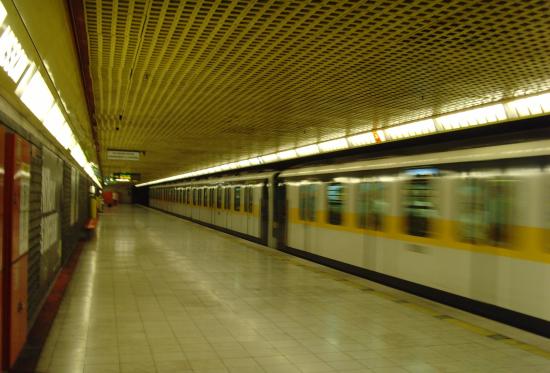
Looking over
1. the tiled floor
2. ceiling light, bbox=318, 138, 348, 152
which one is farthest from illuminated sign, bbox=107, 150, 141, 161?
the tiled floor

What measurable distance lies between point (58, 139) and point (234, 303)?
4.19 metres

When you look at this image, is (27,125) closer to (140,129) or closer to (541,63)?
(541,63)

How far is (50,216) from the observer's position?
23.4 ft

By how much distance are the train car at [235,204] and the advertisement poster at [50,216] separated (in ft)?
25.5

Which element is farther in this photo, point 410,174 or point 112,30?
point 410,174

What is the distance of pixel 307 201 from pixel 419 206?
4.55m

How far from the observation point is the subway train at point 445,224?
5.98 metres

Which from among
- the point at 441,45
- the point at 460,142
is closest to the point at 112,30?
the point at 441,45

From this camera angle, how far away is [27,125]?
17.1 ft

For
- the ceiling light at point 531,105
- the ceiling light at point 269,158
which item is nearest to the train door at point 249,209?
the ceiling light at point 269,158

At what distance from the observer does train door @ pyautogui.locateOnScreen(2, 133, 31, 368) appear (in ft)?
12.7

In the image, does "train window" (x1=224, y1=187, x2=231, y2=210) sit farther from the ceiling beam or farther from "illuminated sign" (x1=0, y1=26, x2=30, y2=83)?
"illuminated sign" (x1=0, y1=26, x2=30, y2=83)

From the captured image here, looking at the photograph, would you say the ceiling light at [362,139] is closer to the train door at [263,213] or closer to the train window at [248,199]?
the train door at [263,213]

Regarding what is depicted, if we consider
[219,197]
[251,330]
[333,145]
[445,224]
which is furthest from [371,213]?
[219,197]
